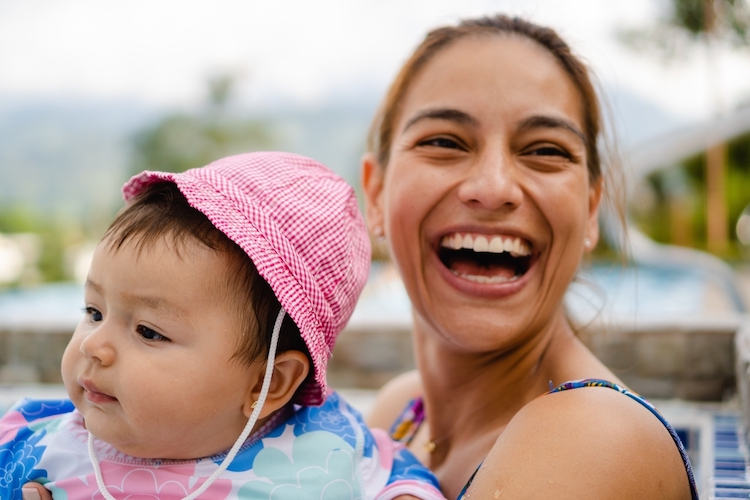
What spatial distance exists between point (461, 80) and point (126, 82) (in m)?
26.1

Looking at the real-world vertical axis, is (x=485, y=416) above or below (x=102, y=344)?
below

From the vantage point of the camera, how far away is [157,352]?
139 centimetres

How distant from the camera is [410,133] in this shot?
1895 mm

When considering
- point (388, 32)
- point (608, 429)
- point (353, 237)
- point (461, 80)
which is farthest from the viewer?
point (388, 32)

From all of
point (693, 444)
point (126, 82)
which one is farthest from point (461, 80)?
point (126, 82)

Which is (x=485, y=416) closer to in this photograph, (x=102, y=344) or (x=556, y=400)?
(x=556, y=400)

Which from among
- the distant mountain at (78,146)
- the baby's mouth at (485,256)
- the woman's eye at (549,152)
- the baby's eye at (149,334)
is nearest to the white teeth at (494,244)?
the baby's mouth at (485,256)

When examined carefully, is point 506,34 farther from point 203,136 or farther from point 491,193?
point 203,136

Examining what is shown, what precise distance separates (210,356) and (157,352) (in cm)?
11

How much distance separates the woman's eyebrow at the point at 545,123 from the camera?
1.72m

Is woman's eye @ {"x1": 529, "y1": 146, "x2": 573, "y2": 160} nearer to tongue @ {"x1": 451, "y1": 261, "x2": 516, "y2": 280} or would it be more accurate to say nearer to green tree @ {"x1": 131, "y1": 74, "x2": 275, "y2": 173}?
tongue @ {"x1": 451, "y1": 261, "x2": 516, "y2": 280}

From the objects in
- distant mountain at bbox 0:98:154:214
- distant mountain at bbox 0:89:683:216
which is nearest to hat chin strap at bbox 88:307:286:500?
distant mountain at bbox 0:89:683:216

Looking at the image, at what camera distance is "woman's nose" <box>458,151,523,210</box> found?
5.42 ft

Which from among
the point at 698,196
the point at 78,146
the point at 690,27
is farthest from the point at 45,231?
the point at 690,27
